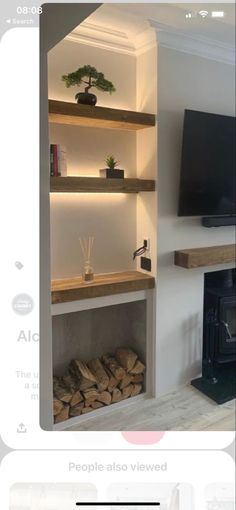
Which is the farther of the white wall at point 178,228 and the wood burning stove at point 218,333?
the wood burning stove at point 218,333

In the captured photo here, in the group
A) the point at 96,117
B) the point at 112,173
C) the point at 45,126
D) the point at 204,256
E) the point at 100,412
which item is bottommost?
the point at 100,412

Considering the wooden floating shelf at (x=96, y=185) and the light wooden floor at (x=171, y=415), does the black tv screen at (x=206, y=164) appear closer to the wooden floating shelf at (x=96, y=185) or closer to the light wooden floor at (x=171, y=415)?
the wooden floating shelf at (x=96, y=185)

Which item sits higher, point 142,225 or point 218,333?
point 142,225

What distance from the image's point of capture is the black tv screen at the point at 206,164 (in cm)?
184

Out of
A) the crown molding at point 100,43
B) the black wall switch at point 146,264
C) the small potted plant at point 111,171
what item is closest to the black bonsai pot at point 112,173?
the small potted plant at point 111,171

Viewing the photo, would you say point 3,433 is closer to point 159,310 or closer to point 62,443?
point 62,443

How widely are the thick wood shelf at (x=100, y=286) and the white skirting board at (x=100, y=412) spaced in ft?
2.00

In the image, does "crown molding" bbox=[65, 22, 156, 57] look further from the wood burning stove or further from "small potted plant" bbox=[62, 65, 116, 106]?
the wood burning stove

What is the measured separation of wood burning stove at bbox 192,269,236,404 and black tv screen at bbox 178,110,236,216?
467mm

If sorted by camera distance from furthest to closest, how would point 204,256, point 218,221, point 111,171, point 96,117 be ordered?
point 218,221
point 204,256
point 111,171
point 96,117

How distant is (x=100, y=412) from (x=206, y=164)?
1433 mm

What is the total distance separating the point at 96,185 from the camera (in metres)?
1.67

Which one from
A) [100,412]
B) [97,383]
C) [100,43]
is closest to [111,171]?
[100,43]

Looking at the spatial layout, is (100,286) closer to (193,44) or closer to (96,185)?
(96,185)
